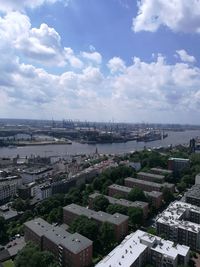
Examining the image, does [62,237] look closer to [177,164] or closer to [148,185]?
[148,185]

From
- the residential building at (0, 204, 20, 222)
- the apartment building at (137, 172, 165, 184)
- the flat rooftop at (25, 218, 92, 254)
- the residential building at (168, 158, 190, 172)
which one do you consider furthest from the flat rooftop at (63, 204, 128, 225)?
the residential building at (168, 158, 190, 172)

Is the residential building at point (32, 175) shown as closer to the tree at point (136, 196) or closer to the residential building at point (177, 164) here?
the tree at point (136, 196)

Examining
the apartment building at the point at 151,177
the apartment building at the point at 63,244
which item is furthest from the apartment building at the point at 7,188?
the apartment building at the point at 151,177

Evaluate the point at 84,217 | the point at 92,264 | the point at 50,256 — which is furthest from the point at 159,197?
the point at 50,256

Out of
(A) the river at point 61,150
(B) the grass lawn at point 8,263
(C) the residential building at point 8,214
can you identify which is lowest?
(A) the river at point 61,150

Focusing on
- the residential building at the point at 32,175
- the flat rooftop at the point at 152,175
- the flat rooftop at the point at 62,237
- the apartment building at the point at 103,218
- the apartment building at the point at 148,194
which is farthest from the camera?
the residential building at the point at 32,175

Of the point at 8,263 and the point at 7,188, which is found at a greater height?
the point at 7,188

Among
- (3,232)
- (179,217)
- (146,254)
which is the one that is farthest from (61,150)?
(146,254)
